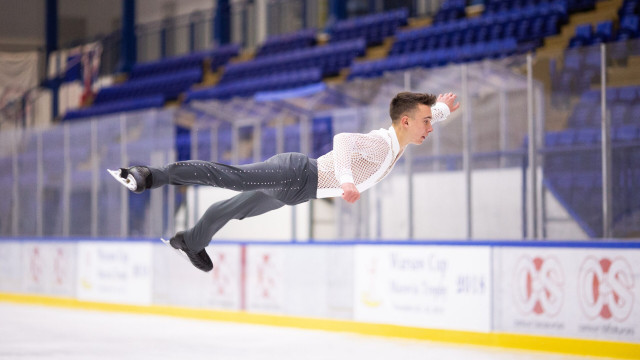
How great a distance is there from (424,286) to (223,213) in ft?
13.6

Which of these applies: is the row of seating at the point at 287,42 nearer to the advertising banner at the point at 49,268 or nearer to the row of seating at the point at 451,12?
the row of seating at the point at 451,12

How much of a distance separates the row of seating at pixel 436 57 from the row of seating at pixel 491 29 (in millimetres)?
266

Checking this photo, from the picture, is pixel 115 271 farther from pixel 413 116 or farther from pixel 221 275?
pixel 413 116

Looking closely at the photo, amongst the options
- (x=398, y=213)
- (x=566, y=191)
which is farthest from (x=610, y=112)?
(x=398, y=213)

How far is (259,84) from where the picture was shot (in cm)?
1964

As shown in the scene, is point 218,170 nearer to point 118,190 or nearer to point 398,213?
point 398,213

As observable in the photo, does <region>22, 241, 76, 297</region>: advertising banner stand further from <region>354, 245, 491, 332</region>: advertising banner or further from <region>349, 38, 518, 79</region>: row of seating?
<region>349, 38, 518, 79</region>: row of seating

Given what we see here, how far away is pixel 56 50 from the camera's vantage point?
89.6 feet

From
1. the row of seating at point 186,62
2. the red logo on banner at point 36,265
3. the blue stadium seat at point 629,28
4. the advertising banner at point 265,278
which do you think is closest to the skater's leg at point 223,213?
the advertising banner at point 265,278

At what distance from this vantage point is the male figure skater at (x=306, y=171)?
5.79 meters

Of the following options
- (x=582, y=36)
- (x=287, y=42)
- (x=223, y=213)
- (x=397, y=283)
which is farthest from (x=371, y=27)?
(x=223, y=213)

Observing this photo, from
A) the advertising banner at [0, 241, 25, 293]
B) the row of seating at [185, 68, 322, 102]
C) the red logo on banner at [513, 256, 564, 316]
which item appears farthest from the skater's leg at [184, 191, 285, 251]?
the row of seating at [185, 68, 322, 102]

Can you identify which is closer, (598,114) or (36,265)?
(598,114)

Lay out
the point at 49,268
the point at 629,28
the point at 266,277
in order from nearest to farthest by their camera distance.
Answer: the point at 266,277 → the point at 629,28 → the point at 49,268
